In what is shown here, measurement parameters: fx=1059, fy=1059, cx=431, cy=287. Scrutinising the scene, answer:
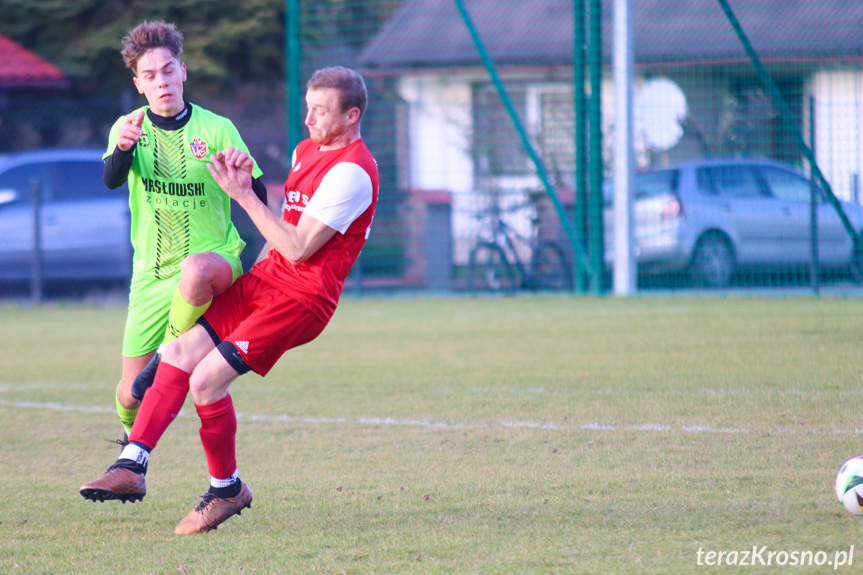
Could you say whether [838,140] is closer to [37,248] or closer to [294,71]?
[294,71]

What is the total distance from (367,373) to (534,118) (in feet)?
28.5

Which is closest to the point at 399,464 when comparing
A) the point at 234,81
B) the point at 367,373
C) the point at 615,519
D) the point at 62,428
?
the point at 615,519

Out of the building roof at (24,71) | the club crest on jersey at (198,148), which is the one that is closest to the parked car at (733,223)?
the club crest on jersey at (198,148)

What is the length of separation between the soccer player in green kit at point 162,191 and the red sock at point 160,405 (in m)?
0.31

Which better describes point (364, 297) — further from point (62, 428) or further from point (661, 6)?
point (62, 428)

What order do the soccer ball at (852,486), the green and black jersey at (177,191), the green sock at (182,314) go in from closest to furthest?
the soccer ball at (852,486), the green sock at (182,314), the green and black jersey at (177,191)

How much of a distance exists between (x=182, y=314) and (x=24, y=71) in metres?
14.7

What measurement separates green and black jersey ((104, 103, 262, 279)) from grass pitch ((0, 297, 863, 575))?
1.03 m

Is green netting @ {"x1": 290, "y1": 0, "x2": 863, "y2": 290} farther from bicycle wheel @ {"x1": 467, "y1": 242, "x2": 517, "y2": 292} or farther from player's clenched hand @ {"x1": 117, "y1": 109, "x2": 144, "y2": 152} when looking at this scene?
player's clenched hand @ {"x1": 117, "y1": 109, "x2": 144, "y2": 152}

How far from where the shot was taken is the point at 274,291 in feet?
12.7

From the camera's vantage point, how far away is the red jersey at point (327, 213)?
12.3 ft

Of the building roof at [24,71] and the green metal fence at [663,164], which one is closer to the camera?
the green metal fence at [663,164]

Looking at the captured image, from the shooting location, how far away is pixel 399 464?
4.78 metres

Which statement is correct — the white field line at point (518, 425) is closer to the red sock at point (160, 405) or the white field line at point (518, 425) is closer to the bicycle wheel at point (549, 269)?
the red sock at point (160, 405)
